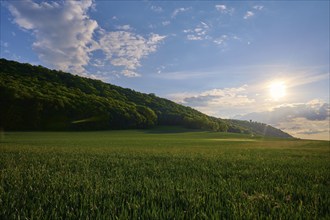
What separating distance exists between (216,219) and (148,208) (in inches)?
50.3

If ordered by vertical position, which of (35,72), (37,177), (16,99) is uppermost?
(35,72)

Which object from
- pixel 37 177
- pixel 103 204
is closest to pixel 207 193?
pixel 103 204

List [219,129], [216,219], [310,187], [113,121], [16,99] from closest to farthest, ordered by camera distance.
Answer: [216,219] < [310,187] < [16,99] < [113,121] < [219,129]

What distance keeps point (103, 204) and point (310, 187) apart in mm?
5521

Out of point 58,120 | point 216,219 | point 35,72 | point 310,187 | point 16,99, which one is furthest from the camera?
point 35,72

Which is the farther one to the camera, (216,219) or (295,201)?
(295,201)

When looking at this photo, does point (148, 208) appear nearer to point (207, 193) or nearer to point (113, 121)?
point (207, 193)

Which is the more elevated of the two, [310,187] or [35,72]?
[35,72]

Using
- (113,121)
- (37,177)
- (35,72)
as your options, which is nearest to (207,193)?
(37,177)

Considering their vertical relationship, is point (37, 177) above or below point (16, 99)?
below

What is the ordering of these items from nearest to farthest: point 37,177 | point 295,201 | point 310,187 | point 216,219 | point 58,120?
point 216,219
point 295,201
point 310,187
point 37,177
point 58,120

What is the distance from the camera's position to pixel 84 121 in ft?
301

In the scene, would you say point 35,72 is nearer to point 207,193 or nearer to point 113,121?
point 113,121

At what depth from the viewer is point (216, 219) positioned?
3.95m
